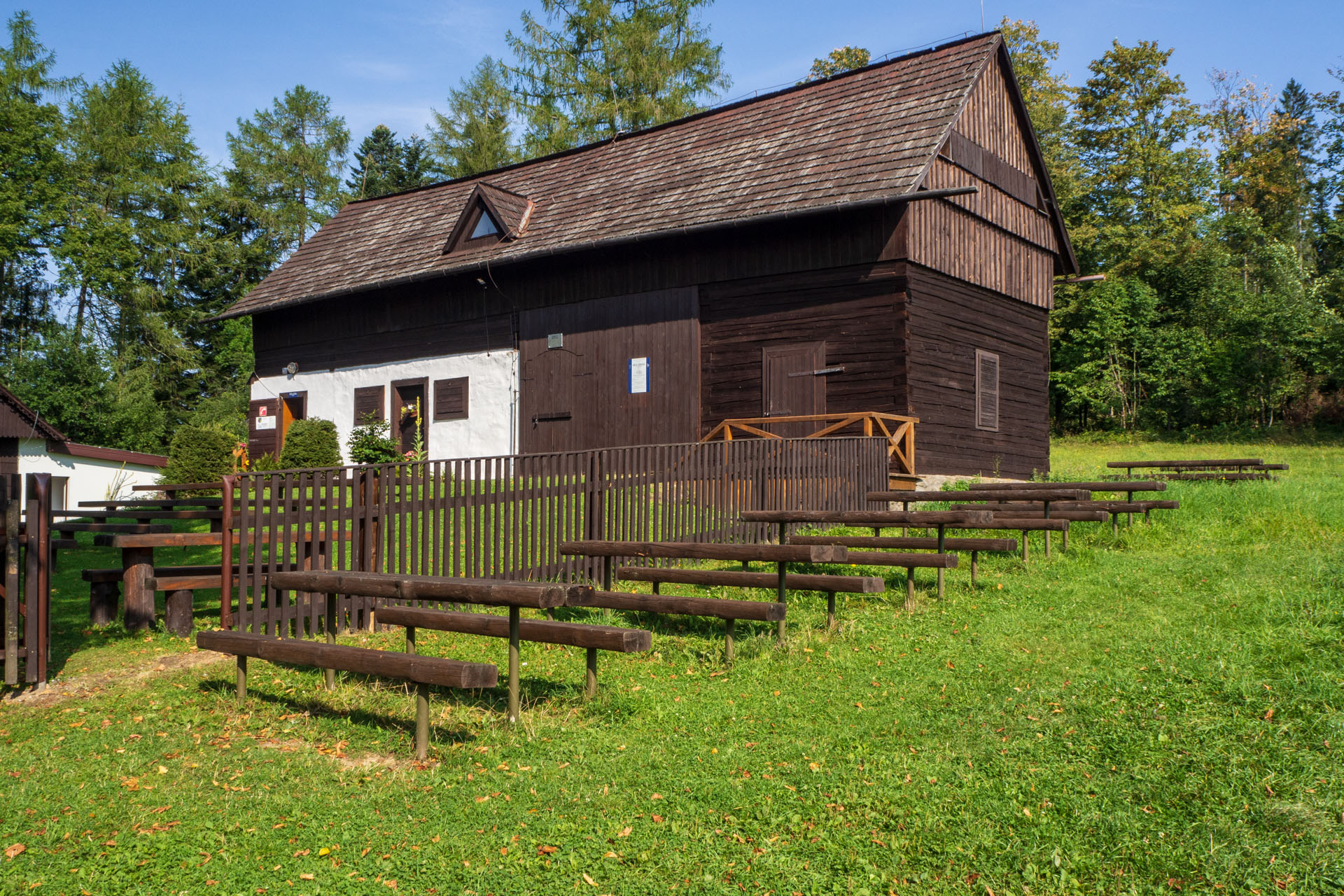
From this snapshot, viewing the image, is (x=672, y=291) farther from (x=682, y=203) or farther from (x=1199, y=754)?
(x=1199, y=754)

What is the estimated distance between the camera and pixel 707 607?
6320 millimetres

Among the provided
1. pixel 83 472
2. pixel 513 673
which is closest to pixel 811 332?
pixel 513 673

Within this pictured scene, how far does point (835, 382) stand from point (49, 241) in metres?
38.7

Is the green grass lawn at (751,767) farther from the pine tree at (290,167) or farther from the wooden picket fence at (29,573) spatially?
the pine tree at (290,167)

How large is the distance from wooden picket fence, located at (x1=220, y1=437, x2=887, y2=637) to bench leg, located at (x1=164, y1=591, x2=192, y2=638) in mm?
428

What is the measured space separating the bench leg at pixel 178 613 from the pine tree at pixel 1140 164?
3486cm

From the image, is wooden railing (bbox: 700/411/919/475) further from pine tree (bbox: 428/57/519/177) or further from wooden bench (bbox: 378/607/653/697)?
pine tree (bbox: 428/57/519/177)

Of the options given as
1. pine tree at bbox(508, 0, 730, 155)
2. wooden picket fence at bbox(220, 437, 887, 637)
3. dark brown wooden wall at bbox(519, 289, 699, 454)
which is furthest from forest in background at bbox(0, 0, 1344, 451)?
wooden picket fence at bbox(220, 437, 887, 637)

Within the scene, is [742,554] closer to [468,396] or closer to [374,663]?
[374,663]

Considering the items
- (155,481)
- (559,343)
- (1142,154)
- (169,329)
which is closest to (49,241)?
(169,329)

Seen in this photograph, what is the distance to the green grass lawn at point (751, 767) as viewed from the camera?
363 cm

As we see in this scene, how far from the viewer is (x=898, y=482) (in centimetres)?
1543

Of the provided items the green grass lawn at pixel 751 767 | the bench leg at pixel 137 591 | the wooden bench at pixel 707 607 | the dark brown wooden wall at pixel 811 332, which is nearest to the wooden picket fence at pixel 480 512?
the bench leg at pixel 137 591

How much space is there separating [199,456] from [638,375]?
11.3 meters
